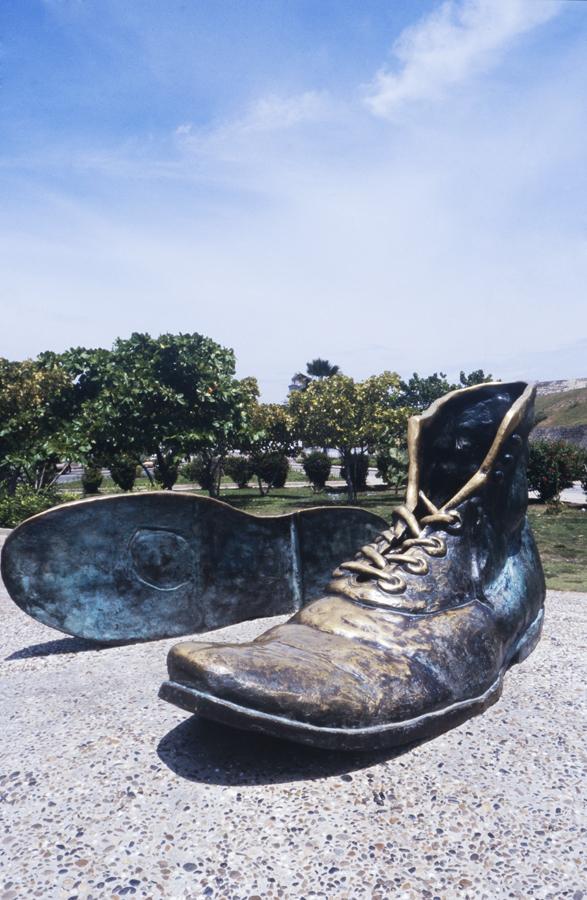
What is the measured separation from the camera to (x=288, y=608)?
379 cm

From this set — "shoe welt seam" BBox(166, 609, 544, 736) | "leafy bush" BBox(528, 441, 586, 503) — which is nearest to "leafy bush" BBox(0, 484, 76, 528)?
"shoe welt seam" BBox(166, 609, 544, 736)

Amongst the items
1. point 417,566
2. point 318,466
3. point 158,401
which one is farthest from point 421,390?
point 417,566

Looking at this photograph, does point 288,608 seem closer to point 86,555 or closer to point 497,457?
point 86,555

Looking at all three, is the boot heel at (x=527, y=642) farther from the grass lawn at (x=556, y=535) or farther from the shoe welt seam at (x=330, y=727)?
the grass lawn at (x=556, y=535)

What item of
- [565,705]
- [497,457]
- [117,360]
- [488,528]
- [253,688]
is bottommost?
[565,705]

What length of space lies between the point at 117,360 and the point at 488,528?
10363mm

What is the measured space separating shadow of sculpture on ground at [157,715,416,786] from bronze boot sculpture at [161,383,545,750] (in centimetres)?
14

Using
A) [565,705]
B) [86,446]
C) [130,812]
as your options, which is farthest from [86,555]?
[86,446]

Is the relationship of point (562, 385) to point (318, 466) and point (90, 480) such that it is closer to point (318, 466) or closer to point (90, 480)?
point (318, 466)

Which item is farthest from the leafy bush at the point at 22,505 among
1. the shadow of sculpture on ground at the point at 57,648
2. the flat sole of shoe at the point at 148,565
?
the flat sole of shoe at the point at 148,565

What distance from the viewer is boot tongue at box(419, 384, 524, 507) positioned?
3.03m

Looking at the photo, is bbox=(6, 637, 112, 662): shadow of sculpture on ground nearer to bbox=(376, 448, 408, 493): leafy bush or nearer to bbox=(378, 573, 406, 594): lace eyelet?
bbox=(378, 573, 406, 594): lace eyelet

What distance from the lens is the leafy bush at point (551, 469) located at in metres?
→ 15.1

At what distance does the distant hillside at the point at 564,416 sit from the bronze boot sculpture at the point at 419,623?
35746mm
